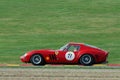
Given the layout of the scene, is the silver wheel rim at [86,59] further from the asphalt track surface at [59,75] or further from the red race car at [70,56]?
Result: the asphalt track surface at [59,75]

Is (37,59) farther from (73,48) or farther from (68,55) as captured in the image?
(73,48)

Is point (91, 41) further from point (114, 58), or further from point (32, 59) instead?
point (32, 59)

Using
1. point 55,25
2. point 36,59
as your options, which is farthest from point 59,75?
point 55,25

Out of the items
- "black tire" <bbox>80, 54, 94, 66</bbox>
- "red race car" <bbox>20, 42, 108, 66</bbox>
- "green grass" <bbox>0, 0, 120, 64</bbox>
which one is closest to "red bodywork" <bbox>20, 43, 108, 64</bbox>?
"red race car" <bbox>20, 42, 108, 66</bbox>

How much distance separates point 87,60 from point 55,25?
Result: 13629 mm

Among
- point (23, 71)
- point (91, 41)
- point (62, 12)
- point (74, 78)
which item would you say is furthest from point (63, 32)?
point (74, 78)

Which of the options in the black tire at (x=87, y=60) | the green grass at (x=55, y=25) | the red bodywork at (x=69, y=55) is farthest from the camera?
the green grass at (x=55, y=25)

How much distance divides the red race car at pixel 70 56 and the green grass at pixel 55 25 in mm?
2840

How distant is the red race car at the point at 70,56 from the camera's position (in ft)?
60.1

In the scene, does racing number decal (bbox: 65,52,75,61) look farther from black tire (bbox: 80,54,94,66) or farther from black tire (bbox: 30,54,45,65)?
black tire (bbox: 30,54,45,65)

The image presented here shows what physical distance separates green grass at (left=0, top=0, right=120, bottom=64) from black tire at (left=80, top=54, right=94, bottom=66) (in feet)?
9.82

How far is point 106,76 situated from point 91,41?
42.6ft

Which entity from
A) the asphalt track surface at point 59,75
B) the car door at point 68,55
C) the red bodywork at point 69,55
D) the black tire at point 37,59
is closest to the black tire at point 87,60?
the red bodywork at point 69,55

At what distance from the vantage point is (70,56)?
18.5 metres
